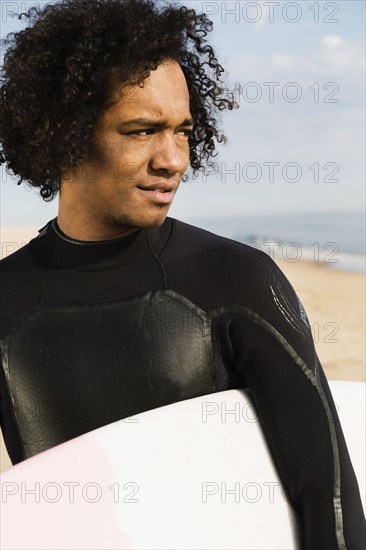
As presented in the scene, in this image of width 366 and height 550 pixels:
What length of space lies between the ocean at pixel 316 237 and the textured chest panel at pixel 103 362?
11.3m

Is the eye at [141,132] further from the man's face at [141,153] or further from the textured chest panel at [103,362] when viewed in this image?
the textured chest panel at [103,362]

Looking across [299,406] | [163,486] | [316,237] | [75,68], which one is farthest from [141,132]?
[316,237]

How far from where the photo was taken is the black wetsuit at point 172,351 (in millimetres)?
1592

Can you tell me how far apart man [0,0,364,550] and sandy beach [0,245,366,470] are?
9.93 feet

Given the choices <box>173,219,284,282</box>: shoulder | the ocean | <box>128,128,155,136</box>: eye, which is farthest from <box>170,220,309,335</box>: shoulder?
the ocean

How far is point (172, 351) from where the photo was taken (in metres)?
1.61

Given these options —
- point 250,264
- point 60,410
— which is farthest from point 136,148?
point 60,410

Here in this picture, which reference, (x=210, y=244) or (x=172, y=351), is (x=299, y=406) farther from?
(x=210, y=244)

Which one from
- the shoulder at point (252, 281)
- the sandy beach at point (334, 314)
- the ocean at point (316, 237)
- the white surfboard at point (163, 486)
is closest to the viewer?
the white surfboard at point (163, 486)

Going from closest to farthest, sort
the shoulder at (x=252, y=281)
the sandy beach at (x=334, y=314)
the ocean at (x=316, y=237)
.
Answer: the shoulder at (x=252, y=281) < the sandy beach at (x=334, y=314) < the ocean at (x=316, y=237)

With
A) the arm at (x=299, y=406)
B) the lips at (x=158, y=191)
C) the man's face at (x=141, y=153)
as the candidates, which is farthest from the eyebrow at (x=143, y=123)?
the arm at (x=299, y=406)

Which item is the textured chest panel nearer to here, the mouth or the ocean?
the mouth

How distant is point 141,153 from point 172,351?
1.32 ft

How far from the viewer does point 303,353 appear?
63.0 inches
